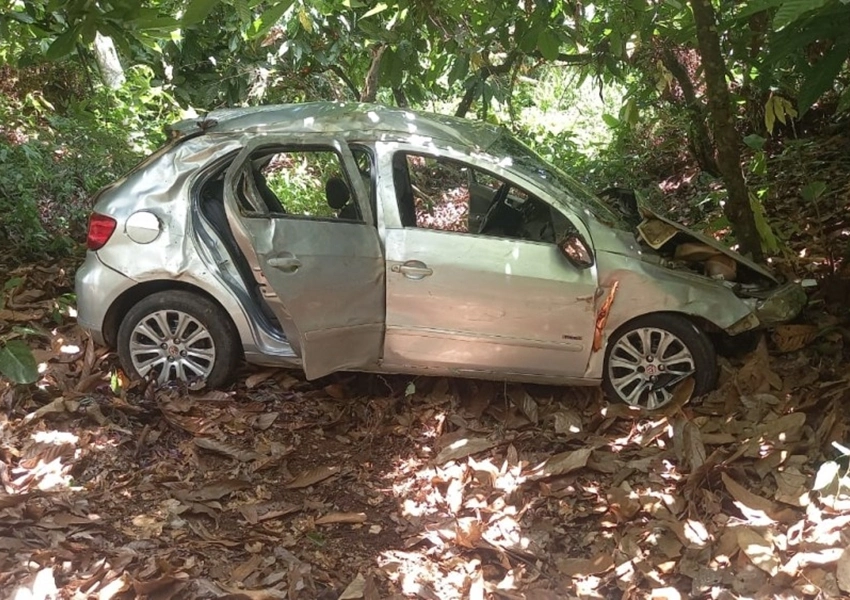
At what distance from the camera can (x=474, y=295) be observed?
4.33 metres

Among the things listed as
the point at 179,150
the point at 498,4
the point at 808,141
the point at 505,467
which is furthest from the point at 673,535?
the point at 808,141

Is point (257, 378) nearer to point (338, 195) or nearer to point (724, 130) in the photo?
point (338, 195)

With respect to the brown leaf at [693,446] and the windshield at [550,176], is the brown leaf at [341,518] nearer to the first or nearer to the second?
the brown leaf at [693,446]

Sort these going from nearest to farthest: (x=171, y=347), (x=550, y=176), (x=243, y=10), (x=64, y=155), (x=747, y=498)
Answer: (x=243, y=10), (x=747, y=498), (x=171, y=347), (x=550, y=176), (x=64, y=155)

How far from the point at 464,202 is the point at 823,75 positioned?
81.1 inches

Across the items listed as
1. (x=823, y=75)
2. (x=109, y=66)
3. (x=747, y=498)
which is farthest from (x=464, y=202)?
(x=109, y=66)

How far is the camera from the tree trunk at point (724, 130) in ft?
16.0

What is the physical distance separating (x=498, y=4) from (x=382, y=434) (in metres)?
2.53

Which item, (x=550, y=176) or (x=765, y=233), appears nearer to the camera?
(x=550, y=176)

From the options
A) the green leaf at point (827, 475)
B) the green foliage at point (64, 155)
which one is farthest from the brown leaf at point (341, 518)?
the green foliage at point (64, 155)

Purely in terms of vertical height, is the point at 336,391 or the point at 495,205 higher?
the point at 495,205

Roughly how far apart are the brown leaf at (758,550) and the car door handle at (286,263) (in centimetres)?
247

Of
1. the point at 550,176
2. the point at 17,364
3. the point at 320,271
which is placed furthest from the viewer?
the point at 550,176

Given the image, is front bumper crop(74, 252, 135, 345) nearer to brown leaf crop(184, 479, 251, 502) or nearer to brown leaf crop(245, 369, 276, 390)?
brown leaf crop(245, 369, 276, 390)
